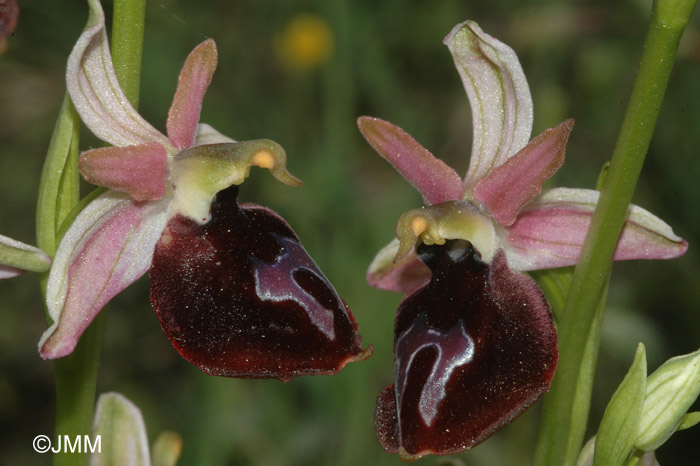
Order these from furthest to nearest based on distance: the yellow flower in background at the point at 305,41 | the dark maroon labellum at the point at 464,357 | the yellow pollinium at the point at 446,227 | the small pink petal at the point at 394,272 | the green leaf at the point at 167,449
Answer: the yellow flower in background at the point at 305,41 → the green leaf at the point at 167,449 → the small pink petal at the point at 394,272 → the yellow pollinium at the point at 446,227 → the dark maroon labellum at the point at 464,357

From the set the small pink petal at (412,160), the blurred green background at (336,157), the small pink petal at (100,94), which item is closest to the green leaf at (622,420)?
the small pink petal at (412,160)

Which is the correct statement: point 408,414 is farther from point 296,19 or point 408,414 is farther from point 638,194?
point 296,19

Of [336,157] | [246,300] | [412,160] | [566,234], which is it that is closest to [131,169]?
[246,300]

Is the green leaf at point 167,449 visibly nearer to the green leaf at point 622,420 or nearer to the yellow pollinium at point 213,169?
the yellow pollinium at point 213,169

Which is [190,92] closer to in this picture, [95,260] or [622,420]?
[95,260]

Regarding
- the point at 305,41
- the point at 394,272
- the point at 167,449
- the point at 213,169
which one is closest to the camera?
the point at 213,169

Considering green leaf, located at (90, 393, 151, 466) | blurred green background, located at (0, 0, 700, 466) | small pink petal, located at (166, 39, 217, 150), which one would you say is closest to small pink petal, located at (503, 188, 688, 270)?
small pink petal, located at (166, 39, 217, 150)

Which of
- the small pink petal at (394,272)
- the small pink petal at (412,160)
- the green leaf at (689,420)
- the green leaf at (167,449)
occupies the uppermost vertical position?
the small pink petal at (412,160)

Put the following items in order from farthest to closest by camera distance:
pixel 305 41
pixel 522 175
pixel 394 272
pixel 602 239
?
pixel 305 41, pixel 394 272, pixel 522 175, pixel 602 239
